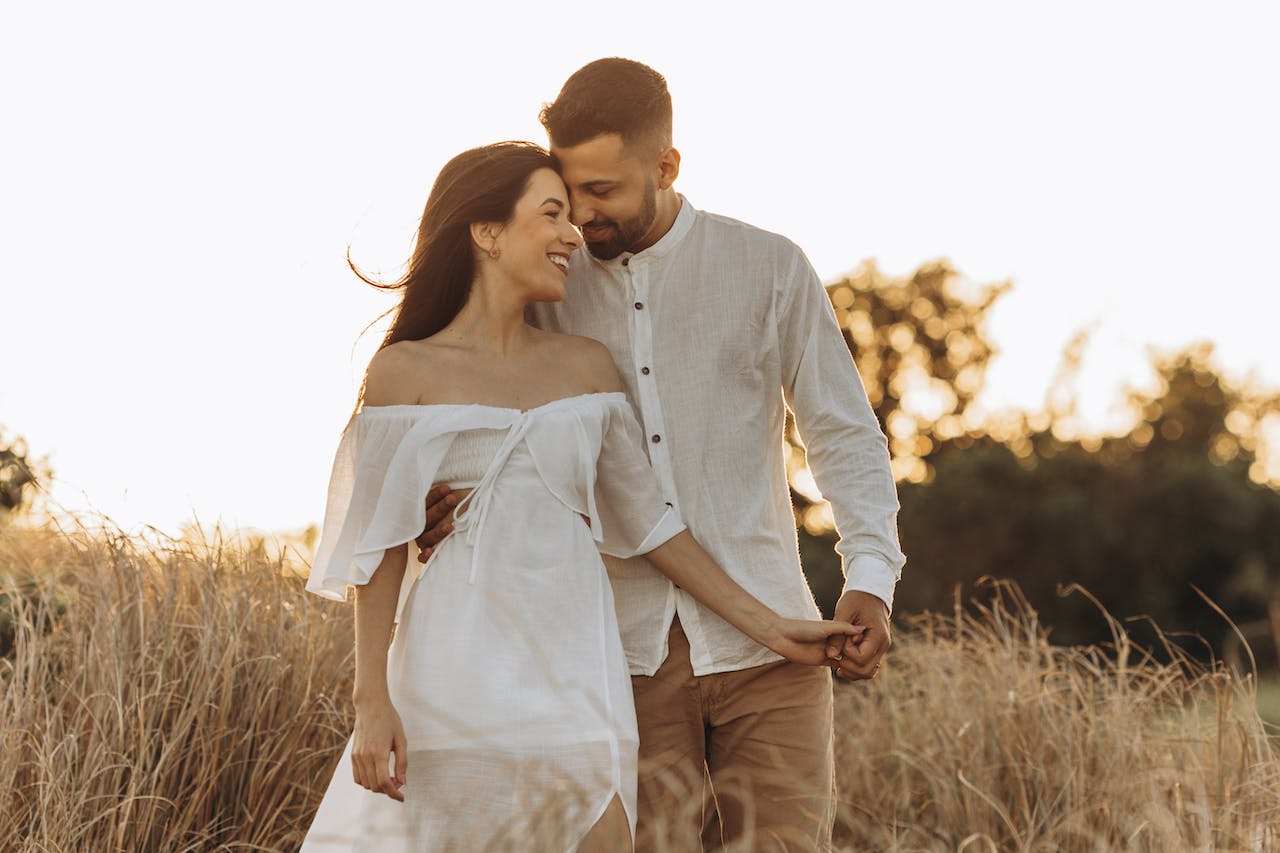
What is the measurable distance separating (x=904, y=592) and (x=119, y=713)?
21072 millimetres

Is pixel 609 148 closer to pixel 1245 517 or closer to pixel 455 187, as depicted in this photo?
pixel 455 187

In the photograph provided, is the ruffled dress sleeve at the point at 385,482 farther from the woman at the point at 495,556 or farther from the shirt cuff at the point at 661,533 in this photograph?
the shirt cuff at the point at 661,533

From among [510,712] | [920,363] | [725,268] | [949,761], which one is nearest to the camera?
[510,712]

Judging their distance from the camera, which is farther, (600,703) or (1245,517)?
(1245,517)

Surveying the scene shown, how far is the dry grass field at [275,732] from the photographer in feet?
13.1

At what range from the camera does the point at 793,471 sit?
28.2m

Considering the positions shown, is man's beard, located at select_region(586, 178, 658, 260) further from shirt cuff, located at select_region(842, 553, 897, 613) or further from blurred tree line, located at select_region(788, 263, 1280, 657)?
blurred tree line, located at select_region(788, 263, 1280, 657)

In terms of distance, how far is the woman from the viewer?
293cm

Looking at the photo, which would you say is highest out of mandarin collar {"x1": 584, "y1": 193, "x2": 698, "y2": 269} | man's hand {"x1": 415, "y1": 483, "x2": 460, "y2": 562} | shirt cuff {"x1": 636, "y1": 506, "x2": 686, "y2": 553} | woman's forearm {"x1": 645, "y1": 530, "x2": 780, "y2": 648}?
mandarin collar {"x1": 584, "y1": 193, "x2": 698, "y2": 269}

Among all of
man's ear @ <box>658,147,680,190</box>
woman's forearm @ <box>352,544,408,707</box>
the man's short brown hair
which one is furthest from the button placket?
woman's forearm @ <box>352,544,408,707</box>

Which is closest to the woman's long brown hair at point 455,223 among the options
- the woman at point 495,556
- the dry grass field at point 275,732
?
the woman at point 495,556

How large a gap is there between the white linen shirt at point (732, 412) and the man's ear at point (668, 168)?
0.28ft

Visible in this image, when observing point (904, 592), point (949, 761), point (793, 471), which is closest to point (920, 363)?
point (793, 471)

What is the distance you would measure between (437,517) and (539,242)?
0.68m
